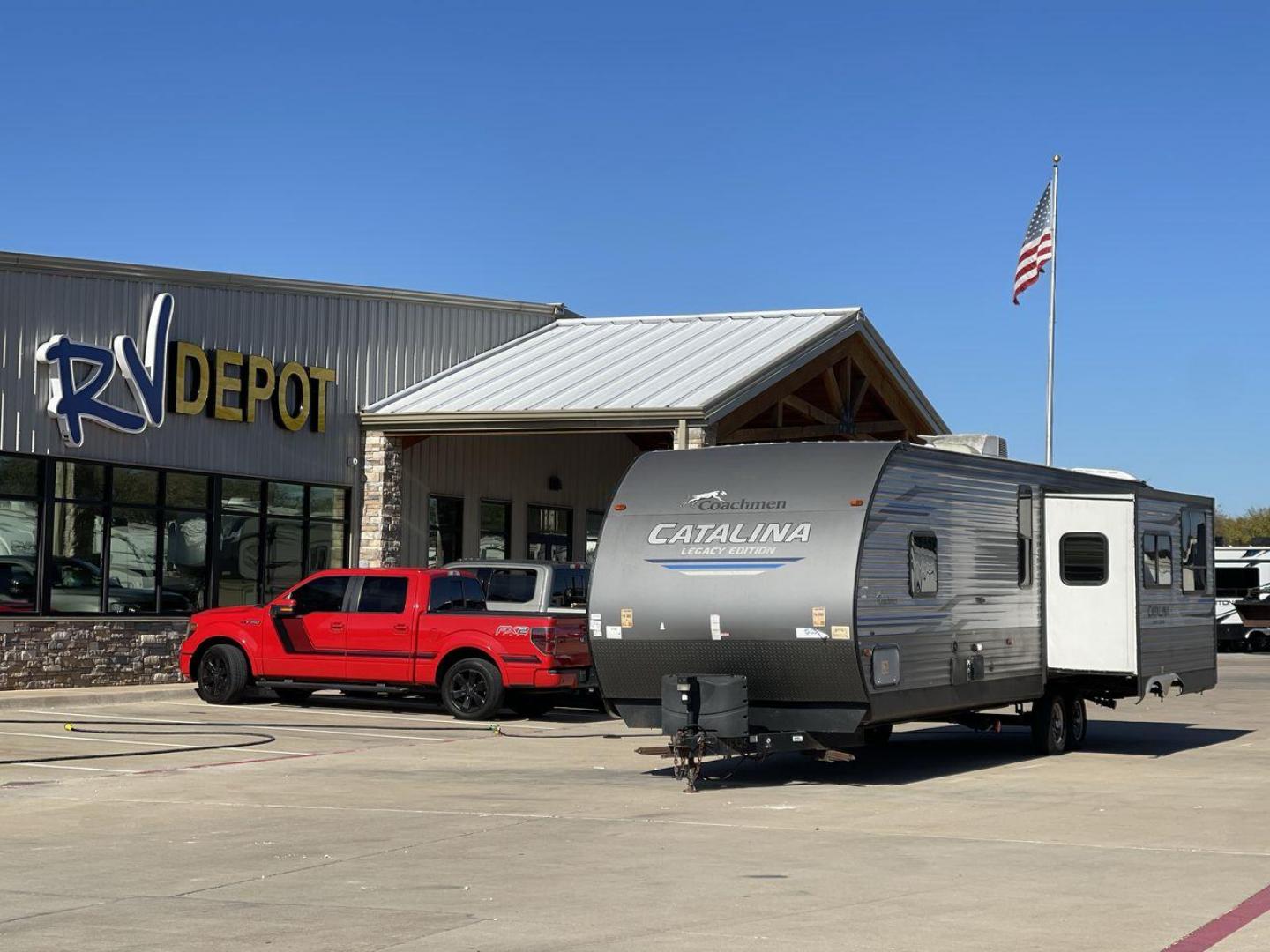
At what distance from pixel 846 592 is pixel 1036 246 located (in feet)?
89.9

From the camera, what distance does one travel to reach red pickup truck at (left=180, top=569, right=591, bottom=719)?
21.0 metres

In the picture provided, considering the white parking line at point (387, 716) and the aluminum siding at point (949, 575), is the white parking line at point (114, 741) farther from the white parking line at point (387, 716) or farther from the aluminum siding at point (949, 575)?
the aluminum siding at point (949, 575)

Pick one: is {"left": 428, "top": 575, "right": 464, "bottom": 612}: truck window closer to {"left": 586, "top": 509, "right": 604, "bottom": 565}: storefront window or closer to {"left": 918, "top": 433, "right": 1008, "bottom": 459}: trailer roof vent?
{"left": 918, "top": 433, "right": 1008, "bottom": 459}: trailer roof vent

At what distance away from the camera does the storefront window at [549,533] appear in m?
33.2

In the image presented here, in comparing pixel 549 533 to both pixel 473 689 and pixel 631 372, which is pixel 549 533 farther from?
pixel 473 689

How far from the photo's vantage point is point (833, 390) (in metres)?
30.3

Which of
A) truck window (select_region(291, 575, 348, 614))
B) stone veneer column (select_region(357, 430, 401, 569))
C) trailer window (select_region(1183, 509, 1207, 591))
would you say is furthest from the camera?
stone veneer column (select_region(357, 430, 401, 569))

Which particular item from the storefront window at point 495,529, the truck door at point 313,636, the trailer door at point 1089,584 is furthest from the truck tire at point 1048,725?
the storefront window at point 495,529

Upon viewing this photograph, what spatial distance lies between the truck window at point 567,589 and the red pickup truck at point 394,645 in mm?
441

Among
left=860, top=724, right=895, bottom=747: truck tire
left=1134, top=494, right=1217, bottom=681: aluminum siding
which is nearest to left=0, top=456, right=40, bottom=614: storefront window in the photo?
left=860, top=724, right=895, bottom=747: truck tire

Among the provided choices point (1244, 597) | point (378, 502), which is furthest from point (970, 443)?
point (1244, 597)

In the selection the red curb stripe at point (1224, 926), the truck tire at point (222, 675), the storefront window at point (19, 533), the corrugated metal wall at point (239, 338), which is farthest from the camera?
the corrugated metal wall at point (239, 338)

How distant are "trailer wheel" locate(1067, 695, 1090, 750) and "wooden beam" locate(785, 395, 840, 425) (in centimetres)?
1132

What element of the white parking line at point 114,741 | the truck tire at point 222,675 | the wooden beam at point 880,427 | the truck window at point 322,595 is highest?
the wooden beam at point 880,427
